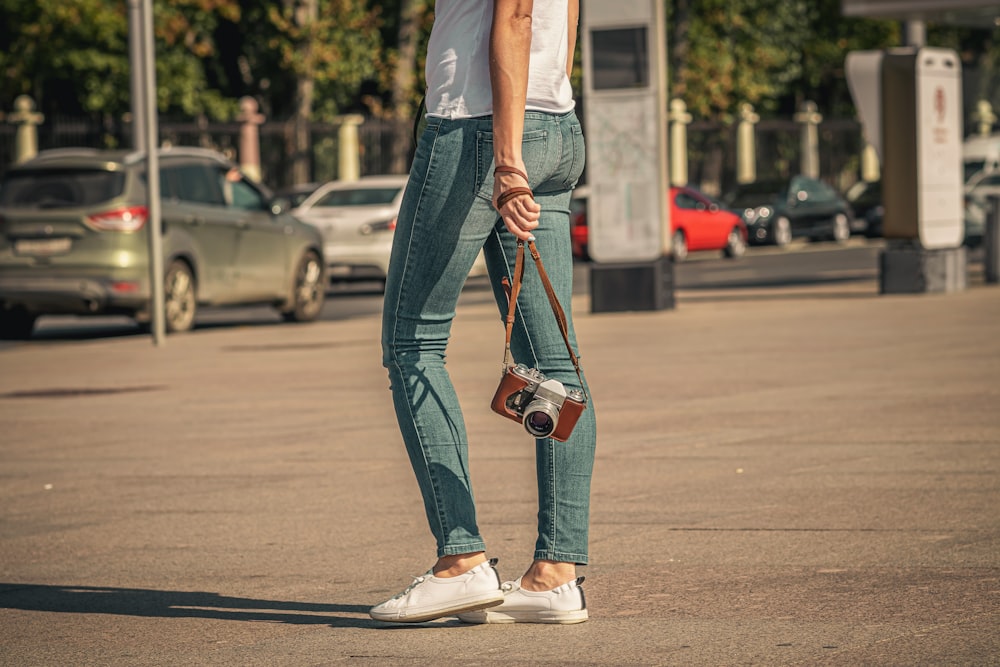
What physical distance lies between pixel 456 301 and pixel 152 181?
11.0 m

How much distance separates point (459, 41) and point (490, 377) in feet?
23.2

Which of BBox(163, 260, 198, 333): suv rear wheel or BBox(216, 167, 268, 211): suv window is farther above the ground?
BBox(216, 167, 268, 211): suv window

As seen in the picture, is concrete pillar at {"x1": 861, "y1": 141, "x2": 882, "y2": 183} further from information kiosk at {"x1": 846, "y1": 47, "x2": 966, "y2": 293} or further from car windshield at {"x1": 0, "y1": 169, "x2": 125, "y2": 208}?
car windshield at {"x1": 0, "y1": 169, "x2": 125, "y2": 208}

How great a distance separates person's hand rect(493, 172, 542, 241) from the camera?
15.2 ft

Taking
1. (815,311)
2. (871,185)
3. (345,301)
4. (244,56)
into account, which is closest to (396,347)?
(815,311)

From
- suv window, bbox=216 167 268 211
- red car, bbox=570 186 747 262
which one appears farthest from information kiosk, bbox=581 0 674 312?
red car, bbox=570 186 747 262

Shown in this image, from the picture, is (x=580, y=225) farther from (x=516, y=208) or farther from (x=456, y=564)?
(x=516, y=208)

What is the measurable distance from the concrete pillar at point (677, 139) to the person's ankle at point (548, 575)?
43.7 metres

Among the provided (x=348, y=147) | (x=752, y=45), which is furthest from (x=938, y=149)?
(x=752, y=45)

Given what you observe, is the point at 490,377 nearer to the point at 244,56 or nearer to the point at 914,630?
the point at 914,630

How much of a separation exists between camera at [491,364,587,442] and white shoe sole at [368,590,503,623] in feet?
1.41

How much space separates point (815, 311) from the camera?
16906 mm

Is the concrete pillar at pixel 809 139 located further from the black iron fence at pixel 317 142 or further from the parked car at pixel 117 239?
the parked car at pixel 117 239

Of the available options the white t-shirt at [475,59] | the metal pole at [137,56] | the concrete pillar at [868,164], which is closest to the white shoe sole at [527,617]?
the white t-shirt at [475,59]
